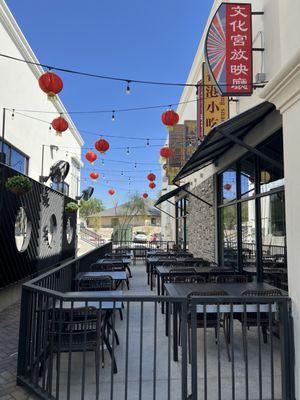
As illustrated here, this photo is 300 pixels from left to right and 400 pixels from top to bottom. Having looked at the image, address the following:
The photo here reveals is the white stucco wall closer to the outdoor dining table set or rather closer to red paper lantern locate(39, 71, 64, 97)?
red paper lantern locate(39, 71, 64, 97)

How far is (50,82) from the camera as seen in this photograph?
219 inches

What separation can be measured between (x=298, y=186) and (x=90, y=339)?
2.52 meters

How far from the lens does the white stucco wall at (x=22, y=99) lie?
29.2 feet

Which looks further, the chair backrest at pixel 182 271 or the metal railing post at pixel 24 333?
the chair backrest at pixel 182 271

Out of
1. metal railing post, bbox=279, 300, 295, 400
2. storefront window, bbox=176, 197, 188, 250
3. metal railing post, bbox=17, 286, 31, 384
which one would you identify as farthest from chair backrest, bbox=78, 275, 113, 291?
storefront window, bbox=176, 197, 188, 250

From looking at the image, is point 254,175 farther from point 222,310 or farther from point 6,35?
point 6,35

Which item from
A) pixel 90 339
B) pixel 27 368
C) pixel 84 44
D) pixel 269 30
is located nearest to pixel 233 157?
pixel 269 30

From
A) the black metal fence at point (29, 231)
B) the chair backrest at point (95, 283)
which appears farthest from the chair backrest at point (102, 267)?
the chair backrest at point (95, 283)

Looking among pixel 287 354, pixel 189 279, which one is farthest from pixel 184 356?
pixel 189 279

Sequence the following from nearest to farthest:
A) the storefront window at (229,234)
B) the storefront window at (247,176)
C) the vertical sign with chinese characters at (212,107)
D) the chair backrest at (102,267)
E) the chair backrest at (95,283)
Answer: the chair backrest at (95,283), the storefront window at (247,176), the vertical sign with chinese characters at (212,107), the storefront window at (229,234), the chair backrest at (102,267)

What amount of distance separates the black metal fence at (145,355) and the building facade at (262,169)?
441 millimetres

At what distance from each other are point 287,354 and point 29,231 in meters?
6.60

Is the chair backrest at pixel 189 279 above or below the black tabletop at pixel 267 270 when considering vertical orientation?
below

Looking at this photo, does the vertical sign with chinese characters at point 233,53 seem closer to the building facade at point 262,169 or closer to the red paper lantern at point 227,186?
the building facade at point 262,169
